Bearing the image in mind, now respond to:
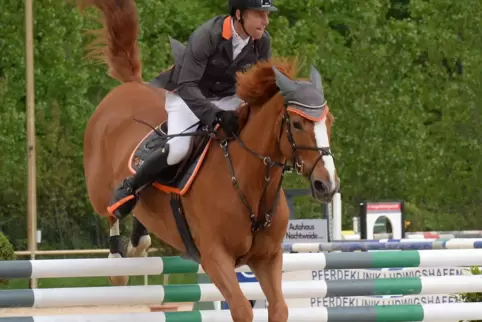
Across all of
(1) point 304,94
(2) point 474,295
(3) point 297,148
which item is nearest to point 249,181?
(3) point 297,148

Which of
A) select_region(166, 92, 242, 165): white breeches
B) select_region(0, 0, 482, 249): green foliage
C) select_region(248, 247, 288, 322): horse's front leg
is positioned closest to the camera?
select_region(248, 247, 288, 322): horse's front leg

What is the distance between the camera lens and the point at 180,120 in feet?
22.0

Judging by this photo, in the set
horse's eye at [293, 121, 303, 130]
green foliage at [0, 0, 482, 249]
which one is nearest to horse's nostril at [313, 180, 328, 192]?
horse's eye at [293, 121, 303, 130]

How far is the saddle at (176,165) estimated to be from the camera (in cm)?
640

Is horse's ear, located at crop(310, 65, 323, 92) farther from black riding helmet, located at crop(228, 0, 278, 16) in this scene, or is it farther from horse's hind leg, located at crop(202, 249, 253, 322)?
horse's hind leg, located at crop(202, 249, 253, 322)

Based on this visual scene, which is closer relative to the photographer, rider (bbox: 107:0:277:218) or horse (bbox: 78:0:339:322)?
horse (bbox: 78:0:339:322)

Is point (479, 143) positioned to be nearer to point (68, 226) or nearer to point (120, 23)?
point (68, 226)

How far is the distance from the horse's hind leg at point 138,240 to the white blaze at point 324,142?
2254 mm

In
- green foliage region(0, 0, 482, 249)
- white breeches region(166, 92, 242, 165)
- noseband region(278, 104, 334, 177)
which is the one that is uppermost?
noseband region(278, 104, 334, 177)

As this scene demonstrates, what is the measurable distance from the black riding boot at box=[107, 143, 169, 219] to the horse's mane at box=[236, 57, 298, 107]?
0.67 metres

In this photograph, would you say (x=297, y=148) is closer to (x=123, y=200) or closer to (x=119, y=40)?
(x=123, y=200)

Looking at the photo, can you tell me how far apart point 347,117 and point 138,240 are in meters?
14.4

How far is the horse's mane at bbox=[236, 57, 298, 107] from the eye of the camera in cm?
609

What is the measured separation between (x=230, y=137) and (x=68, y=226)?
1650 cm
